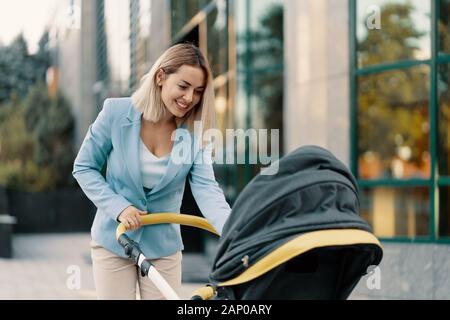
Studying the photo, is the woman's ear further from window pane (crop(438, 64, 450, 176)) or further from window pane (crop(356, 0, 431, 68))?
window pane (crop(356, 0, 431, 68))

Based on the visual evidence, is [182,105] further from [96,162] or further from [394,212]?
[394,212]

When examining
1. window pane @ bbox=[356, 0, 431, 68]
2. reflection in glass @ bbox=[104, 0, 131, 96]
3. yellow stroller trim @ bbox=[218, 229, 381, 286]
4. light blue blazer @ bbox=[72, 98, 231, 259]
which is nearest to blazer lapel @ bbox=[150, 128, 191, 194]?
light blue blazer @ bbox=[72, 98, 231, 259]

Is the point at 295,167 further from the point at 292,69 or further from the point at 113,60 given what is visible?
the point at 113,60

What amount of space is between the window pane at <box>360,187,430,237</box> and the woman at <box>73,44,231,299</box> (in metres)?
6.87

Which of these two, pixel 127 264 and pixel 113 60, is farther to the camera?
pixel 113 60

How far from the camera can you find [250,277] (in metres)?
3.22

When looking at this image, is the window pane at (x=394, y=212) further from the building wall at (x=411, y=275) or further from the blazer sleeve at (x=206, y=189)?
the blazer sleeve at (x=206, y=189)

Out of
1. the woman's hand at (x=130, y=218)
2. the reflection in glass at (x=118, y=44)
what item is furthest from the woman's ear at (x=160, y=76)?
the reflection in glass at (x=118, y=44)

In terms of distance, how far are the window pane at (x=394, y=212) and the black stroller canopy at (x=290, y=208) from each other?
7.57 meters

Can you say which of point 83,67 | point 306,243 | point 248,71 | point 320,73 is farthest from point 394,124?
point 83,67

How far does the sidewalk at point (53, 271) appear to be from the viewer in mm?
10102

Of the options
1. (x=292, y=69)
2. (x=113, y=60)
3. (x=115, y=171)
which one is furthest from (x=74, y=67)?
(x=115, y=171)
